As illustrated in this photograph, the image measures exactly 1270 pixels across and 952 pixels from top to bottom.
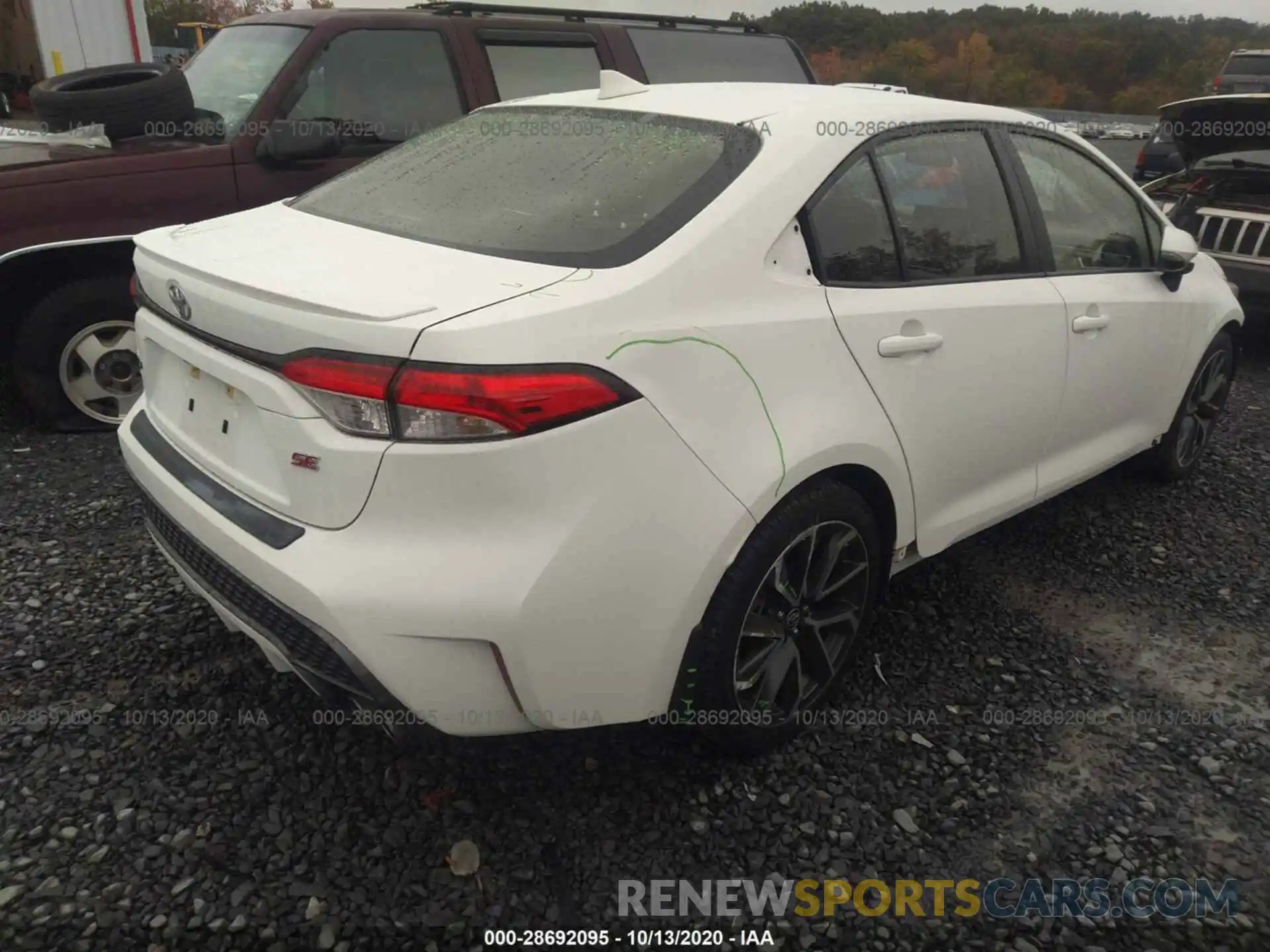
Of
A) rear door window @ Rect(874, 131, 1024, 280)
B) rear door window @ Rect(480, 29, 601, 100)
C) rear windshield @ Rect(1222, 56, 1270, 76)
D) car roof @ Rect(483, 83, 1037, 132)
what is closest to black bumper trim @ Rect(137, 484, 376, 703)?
car roof @ Rect(483, 83, 1037, 132)

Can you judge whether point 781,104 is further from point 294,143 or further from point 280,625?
point 294,143

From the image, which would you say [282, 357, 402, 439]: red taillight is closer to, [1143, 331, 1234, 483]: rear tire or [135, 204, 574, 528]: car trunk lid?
[135, 204, 574, 528]: car trunk lid

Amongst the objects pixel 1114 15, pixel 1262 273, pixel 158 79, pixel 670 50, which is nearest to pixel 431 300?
pixel 158 79

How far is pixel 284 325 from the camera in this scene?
183 cm

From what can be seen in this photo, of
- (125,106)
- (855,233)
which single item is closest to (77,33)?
(125,106)

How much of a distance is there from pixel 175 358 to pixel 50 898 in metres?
1.21

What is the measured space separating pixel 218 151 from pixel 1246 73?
17.0 metres

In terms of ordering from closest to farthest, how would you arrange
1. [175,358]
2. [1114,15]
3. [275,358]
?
[275,358], [175,358], [1114,15]

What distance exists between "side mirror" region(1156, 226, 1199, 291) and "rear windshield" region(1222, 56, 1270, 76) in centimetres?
1498

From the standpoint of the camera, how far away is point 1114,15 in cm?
4497

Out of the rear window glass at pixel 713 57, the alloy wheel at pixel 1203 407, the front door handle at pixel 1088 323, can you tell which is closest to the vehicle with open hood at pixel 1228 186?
the alloy wheel at pixel 1203 407

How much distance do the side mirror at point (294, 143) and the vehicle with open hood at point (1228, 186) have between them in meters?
5.04

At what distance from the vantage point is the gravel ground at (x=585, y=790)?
6.61ft

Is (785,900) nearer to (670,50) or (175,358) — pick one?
(175,358)
